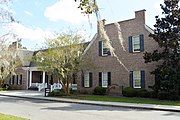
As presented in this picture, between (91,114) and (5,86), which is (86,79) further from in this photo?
(5,86)

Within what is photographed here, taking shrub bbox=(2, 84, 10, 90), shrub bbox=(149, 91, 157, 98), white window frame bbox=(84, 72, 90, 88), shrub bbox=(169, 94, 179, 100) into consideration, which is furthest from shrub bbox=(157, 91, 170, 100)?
shrub bbox=(2, 84, 10, 90)

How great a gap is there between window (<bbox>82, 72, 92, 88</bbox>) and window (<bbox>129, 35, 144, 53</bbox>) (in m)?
6.07

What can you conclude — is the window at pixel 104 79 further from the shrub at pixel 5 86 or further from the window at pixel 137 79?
the shrub at pixel 5 86

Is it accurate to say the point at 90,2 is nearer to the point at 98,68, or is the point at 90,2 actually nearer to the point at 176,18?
the point at 176,18

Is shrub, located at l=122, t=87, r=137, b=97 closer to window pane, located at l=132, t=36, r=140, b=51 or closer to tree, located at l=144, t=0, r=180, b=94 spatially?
tree, located at l=144, t=0, r=180, b=94

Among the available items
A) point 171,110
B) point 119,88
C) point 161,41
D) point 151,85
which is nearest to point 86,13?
point 171,110

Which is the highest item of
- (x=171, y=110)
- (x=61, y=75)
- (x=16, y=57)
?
(x=16, y=57)

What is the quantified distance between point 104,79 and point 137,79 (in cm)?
425

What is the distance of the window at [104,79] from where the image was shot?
26947 millimetres

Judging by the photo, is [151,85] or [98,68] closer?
[151,85]

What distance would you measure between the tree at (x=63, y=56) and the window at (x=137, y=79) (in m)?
5.54

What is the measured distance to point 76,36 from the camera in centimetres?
2530

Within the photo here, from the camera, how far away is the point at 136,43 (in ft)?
82.3

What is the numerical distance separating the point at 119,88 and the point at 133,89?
230 centimetres
